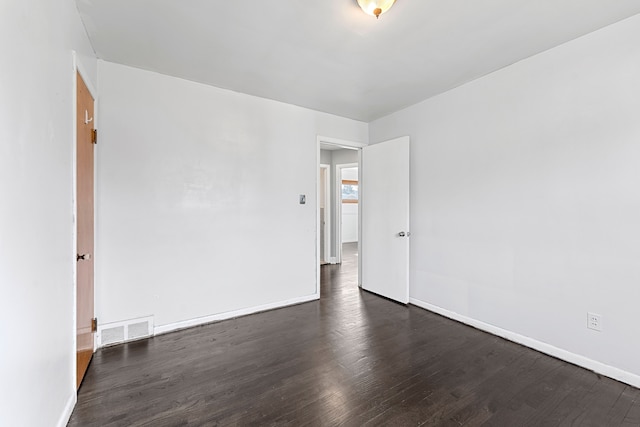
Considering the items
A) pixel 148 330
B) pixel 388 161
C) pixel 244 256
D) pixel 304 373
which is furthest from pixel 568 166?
pixel 148 330

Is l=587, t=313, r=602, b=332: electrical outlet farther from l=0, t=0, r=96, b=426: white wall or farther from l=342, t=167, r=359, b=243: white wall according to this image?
l=342, t=167, r=359, b=243: white wall

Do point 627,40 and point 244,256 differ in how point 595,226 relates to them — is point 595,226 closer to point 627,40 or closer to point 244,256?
point 627,40

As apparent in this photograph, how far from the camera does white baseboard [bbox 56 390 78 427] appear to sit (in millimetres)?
1533

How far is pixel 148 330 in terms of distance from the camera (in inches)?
105

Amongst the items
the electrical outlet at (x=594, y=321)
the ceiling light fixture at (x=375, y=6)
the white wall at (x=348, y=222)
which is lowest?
the electrical outlet at (x=594, y=321)

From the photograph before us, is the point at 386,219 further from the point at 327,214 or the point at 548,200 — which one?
the point at 327,214

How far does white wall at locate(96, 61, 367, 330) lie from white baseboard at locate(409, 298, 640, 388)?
5.95ft

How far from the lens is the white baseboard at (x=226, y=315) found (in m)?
2.78

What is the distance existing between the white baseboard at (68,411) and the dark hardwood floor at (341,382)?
47mm

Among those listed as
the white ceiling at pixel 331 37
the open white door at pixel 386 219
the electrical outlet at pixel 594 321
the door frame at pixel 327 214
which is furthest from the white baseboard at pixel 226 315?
the electrical outlet at pixel 594 321

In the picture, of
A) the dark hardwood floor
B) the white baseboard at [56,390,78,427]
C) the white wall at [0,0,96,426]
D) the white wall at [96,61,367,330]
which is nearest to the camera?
the white wall at [0,0,96,426]

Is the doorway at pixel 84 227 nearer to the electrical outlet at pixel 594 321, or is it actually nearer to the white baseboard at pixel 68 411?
the white baseboard at pixel 68 411

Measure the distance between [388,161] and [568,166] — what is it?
1.91m

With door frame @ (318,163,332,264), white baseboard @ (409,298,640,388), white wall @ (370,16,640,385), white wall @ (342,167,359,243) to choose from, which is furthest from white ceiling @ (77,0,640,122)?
white wall @ (342,167,359,243)
